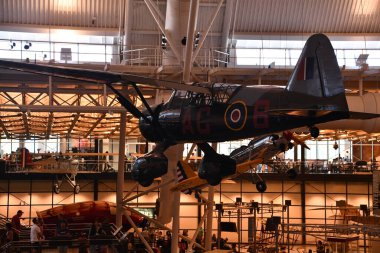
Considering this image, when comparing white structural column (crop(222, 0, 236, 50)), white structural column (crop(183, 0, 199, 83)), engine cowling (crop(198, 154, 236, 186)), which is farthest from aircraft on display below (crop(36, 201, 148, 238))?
engine cowling (crop(198, 154, 236, 186))

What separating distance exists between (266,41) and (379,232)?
2184 centimetres

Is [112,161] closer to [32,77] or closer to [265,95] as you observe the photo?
[32,77]

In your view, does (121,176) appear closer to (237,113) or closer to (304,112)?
(237,113)

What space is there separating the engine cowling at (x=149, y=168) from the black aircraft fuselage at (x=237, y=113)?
581 millimetres

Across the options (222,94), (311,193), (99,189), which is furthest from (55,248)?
(311,193)

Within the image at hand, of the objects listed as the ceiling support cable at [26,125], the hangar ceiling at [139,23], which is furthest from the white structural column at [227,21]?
the ceiling support cable at [26,125]

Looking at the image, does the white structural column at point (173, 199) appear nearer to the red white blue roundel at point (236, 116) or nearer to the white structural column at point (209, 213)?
the white structural column at point (209, 213)

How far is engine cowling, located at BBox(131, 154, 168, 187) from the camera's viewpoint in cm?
1216

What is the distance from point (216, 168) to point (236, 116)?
1.08 meters

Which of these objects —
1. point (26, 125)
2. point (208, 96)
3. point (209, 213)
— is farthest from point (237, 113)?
point (26, 125)

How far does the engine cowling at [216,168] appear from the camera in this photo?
38.9 ft

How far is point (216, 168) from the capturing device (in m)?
11.8

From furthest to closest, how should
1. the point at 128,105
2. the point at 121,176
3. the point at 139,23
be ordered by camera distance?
the point at 139,23, the point at 121,176, the point at 128,105

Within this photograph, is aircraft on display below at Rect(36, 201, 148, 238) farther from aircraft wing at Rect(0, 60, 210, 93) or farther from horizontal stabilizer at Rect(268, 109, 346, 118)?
horizontal stabilizer at Rect(268, 109, 346, 118)
